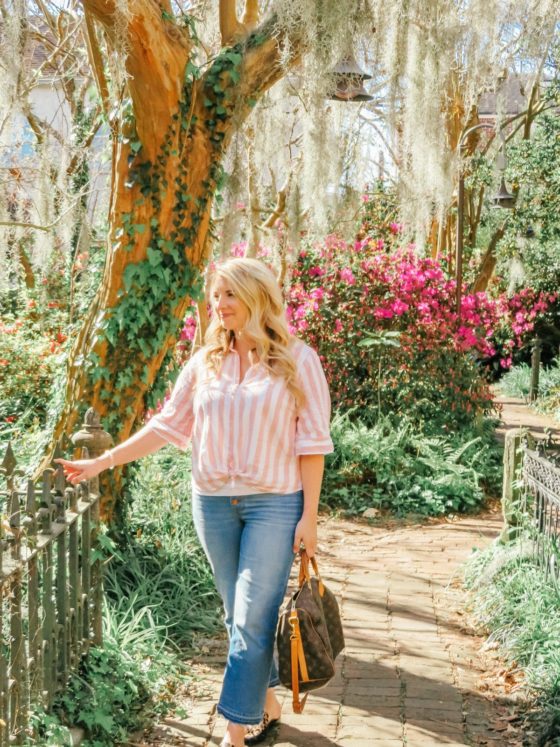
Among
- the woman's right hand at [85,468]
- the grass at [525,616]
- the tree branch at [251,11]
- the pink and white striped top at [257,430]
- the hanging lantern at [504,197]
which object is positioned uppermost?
the tree branch at [251,11]

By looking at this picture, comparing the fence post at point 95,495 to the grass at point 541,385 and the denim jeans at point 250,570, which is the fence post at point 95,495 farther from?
the grass at point 541,385

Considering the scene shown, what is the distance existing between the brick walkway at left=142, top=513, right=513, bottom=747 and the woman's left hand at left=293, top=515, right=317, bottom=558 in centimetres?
94

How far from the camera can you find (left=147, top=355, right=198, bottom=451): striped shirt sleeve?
362 cm

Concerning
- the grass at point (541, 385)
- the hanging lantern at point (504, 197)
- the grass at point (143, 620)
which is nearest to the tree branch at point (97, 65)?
the grass at point (143, 620)

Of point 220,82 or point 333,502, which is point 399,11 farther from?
point 333,502

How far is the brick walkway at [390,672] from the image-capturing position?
3920 mm

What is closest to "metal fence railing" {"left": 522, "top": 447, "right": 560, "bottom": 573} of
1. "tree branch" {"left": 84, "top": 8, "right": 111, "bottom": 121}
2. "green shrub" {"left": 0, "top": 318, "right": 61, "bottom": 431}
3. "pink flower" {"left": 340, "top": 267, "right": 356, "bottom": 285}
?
"tree branch" {"left": 84, "top": 8, "right": 111, "bottom": 121}

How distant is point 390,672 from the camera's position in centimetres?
464

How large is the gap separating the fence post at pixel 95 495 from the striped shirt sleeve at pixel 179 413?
61 cm

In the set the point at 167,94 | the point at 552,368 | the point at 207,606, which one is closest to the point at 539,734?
the point at 207,606

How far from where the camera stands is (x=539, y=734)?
3.85 meters

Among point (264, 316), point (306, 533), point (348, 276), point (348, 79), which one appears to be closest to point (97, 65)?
point (348, 79)

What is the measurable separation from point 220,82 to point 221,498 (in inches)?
119

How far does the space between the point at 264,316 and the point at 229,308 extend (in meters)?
0.13
